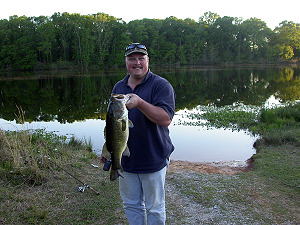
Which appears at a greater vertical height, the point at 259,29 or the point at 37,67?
the point at 259,29

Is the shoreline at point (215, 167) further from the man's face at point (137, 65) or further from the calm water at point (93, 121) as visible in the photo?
the man's face at point (137, 65)

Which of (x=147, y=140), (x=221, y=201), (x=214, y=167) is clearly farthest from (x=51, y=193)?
(x=214, y=167)

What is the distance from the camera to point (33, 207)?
175 inches

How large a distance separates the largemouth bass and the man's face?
690 mm

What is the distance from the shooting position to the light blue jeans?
10.4ft

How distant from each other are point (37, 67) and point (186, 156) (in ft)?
176

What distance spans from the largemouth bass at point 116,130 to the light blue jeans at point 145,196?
0.34 metres

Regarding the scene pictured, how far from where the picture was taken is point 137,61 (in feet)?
10.6

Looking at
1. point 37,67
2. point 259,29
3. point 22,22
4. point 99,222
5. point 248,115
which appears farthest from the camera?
point 259,29

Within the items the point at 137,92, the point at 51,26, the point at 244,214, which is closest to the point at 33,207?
the point at 137,92

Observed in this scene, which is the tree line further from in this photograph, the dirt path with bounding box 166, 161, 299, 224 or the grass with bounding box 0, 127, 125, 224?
the dirt path with bounding box 166, 161, 299, 224

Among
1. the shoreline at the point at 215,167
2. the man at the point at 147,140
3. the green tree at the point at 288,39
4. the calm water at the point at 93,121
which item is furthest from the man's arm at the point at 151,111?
the green tree at the point at 288,39

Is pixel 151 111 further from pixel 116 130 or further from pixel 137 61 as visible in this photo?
pixel 137 61

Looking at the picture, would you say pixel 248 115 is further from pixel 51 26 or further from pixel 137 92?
pixel 51 26
